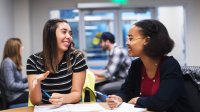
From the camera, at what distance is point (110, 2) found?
680 centimetres

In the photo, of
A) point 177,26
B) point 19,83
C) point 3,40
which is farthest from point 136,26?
point 177,26

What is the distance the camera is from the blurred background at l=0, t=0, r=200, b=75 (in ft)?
21.2

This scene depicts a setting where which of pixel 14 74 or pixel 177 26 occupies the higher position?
pixel 177 26

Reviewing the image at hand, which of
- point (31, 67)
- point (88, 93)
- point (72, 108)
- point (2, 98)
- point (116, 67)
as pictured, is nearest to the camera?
point (72, 108)

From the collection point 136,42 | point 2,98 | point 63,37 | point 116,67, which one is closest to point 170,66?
point 136,42

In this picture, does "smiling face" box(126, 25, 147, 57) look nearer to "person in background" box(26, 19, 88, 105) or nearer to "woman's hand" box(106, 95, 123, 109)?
"woman's hand" box(106, 95, 123, 109)

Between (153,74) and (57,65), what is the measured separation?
72 cm

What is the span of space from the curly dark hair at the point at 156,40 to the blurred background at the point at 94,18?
467cm

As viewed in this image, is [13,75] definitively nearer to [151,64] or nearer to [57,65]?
[57,65]

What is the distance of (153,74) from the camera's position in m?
1.92

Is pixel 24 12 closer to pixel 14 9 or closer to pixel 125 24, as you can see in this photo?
pixel 14 9

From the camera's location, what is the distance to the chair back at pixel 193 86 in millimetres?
1688

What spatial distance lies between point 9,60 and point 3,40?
48.9 inches

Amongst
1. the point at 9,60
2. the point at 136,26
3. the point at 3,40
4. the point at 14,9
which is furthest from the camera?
the point at 14,9
